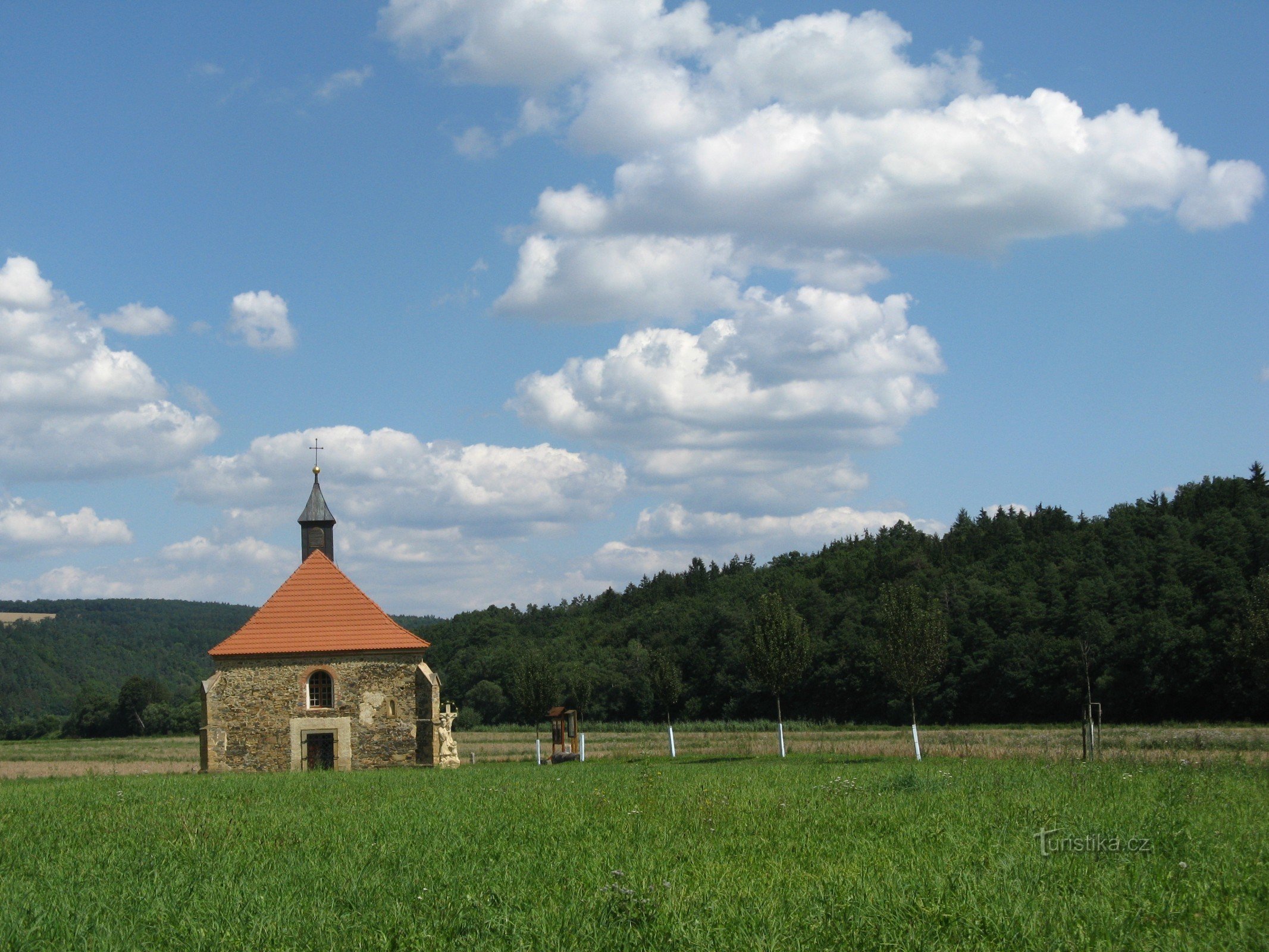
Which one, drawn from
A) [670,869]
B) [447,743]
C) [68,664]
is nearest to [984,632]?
[447,743]

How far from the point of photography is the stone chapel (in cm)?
3247

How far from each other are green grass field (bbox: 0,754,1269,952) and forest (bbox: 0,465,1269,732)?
2225 cm

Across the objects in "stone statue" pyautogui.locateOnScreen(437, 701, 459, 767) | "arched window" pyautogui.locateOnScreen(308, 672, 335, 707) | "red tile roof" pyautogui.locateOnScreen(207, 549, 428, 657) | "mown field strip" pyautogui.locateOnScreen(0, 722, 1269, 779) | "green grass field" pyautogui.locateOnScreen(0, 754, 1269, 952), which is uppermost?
"red tile roof" pyautogui.locateOnScreen(207, 549, 428, 657)

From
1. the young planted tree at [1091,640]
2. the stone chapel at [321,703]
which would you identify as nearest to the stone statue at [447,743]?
the stone chapel at [321,703]

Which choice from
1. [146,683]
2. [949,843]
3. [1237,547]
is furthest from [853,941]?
[146,683]

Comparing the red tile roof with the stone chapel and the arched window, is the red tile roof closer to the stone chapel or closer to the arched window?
the stone chapel

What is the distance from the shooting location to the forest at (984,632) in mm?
53656

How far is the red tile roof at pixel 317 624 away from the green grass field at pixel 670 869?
57.9 ft

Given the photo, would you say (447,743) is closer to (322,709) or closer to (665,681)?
(322,709)

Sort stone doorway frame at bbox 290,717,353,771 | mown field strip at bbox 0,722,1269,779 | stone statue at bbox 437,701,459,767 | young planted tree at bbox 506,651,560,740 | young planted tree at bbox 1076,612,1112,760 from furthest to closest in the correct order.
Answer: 1. young planted tree at bbox 1076,612,1112,760
2. young planted tree at bbox 506,651,560,740
3. stone statue at bbox 437,701,459,767
4. stone doorway frame at bbox 290,717,353,771
5. mown field strip at bbox 0,722,1269,779

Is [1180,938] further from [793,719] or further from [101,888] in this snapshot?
[793,719]

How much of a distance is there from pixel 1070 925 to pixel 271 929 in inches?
216

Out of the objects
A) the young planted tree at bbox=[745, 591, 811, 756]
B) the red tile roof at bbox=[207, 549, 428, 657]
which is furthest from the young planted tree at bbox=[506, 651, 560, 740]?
the young planted tree at bbox=[745, 591, 811, 756]

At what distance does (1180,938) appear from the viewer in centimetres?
639
